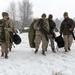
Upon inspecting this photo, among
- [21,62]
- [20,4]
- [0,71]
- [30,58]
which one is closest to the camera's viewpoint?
[0,71]

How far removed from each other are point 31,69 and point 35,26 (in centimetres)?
261

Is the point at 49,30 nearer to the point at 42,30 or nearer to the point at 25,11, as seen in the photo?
the point at 42,30

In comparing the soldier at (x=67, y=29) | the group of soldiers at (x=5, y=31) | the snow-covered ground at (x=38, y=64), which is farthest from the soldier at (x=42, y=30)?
the group of soldiers at (x=5, y=31)

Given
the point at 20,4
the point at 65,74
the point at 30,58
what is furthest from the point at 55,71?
the point at 20,4

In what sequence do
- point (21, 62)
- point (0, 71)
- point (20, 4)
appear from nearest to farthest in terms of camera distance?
point (0, 71) → point (21, 62) → point (20, 4)

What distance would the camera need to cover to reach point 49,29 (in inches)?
474

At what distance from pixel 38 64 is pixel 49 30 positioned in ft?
7.65

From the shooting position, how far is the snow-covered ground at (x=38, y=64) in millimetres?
9250

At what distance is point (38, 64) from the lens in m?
10.2

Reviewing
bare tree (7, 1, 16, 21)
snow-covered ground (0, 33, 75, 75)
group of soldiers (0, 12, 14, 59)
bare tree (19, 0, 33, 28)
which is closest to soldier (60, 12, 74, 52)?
snow-covered ground (0, 33, 75, 75)

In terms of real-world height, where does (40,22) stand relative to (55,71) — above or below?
above

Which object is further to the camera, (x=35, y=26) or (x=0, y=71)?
(x=35, y=26)

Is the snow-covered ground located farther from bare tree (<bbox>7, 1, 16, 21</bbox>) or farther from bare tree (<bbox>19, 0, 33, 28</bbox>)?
bare tree (<bbox>7, 1, 16, 21</bbox>)

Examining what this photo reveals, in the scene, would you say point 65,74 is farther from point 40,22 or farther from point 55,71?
point 40,22
